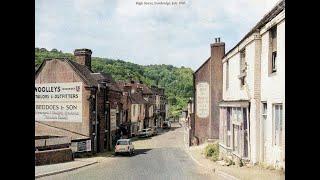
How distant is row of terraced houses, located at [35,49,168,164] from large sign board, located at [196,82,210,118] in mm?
611

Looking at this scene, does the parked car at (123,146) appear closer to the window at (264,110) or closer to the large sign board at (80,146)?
the large sign board at (80,146)

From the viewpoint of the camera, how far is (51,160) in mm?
5617

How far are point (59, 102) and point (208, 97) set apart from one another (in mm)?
2667

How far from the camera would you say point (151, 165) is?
5.40 m

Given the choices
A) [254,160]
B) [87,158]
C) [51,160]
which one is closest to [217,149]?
[254,160]

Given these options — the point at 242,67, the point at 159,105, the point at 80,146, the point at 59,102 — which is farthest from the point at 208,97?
the point at 59,102

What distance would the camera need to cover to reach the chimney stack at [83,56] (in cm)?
507

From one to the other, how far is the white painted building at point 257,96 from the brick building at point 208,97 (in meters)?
0.17

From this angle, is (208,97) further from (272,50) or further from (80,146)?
(80,146)

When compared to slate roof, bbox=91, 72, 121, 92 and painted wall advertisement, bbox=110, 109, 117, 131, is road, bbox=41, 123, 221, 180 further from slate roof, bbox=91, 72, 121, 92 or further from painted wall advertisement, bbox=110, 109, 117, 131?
slate roof, bbox=91, 72, 121, 92

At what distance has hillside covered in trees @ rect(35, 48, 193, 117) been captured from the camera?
17.2ft
